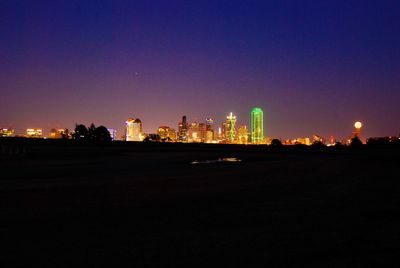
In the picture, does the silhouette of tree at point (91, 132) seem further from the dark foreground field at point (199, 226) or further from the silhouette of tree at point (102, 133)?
the dark foreground field at point (199, 226)

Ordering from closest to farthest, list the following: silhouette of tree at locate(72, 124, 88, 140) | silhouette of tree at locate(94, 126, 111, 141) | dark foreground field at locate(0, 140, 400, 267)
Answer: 1. dark foreground field at locate(0, 140, 400, 267)
2. silhouette of tree at locate(94, 126, 111, 141)
3. silhouette of tree at locate(72, 124, 88, 140)

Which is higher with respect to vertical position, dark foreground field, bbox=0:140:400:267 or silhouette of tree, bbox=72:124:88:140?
silhouette of tree, bbox=72:124:88:140

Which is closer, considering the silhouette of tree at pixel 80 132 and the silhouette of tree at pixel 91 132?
the silhouette of tree at pixel 91 132

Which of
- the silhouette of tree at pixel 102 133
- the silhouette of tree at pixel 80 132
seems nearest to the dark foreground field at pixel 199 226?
the silhouette of tree at pixel 102 133

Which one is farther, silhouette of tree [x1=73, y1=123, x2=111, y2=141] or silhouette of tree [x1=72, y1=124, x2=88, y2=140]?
silhouette of tree [x1=72, y1=124, x2=88, y2=140]

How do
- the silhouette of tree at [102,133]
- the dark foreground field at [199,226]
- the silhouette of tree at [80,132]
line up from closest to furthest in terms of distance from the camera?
the dark foreground field at [199,226] → the silhouette of tree at [102,133] → the silhouette of tree at [80,132]

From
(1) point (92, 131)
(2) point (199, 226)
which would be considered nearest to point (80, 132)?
(1) point (92, 131)

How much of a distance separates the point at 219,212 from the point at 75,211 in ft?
10.1

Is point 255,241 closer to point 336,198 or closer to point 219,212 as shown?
point 219,212

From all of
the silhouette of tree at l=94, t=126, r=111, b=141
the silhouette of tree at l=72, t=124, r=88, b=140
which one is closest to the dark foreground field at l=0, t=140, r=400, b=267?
the silhouette of tree at l=94, t=126, r=111, b=141

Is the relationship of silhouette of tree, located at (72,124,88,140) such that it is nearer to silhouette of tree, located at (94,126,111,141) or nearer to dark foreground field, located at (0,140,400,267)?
silhouette of tree, located at (94,126,111,141)

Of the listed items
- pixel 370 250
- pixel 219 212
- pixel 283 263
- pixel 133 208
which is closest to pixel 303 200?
pixel 219 212

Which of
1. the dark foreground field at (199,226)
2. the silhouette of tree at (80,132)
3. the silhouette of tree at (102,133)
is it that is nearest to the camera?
the dark foreground field at (199,226)

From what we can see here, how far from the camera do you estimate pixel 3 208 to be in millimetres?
10227
